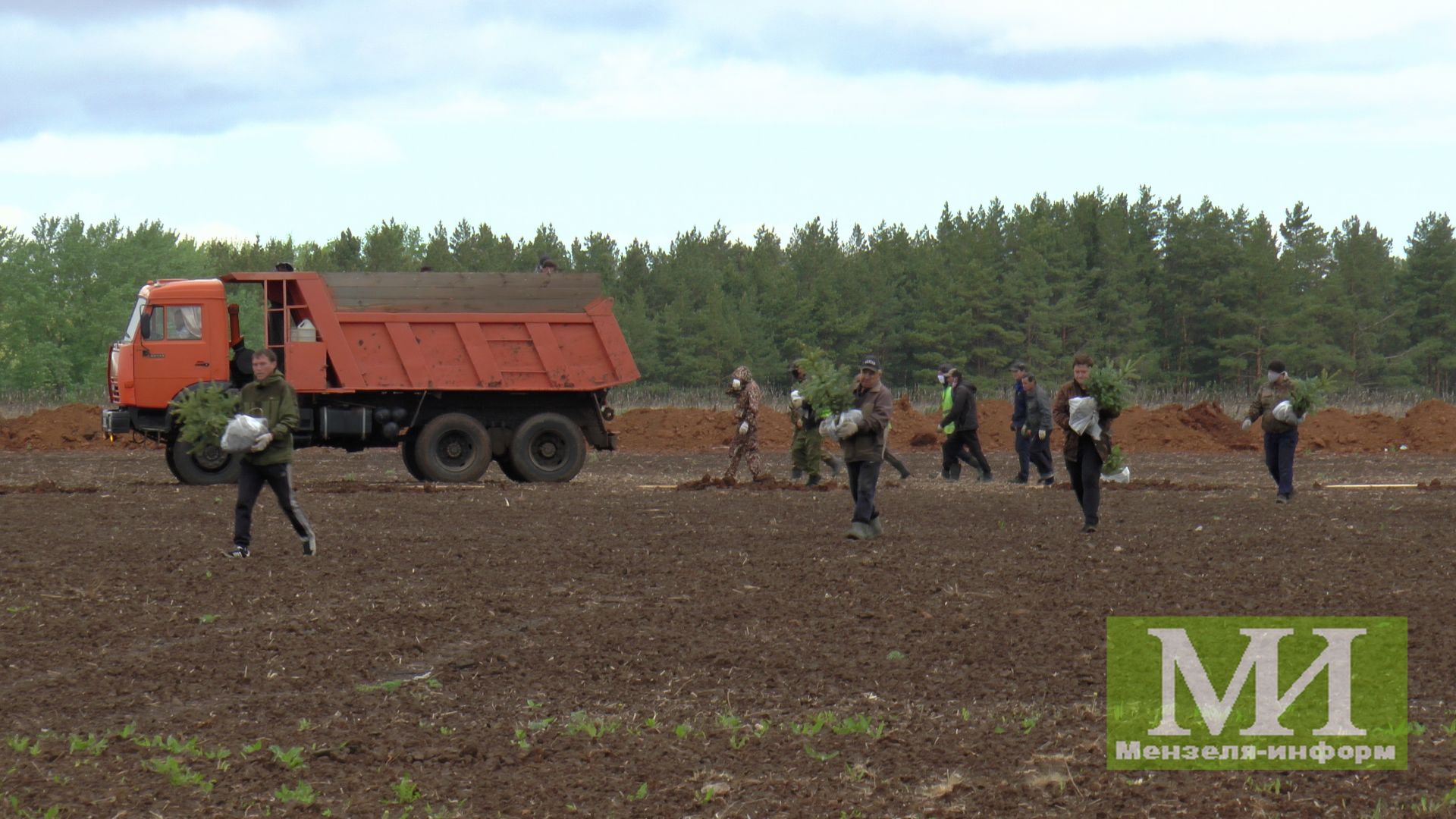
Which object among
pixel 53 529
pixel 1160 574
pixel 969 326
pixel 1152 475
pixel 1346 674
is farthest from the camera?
pixel 969 326

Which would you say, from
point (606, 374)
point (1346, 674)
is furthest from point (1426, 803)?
point (606, 374)

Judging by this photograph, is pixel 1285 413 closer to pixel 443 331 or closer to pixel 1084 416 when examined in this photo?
pixel 1084 416

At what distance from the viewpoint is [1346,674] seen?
8.32 meters

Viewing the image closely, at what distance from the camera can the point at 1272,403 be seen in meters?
17.1

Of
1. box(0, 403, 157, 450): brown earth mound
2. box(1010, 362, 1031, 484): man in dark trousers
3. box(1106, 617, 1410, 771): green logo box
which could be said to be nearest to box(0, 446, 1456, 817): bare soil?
box(1106, 617, 1410, 771): green logo box

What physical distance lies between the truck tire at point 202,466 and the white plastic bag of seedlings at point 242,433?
919cm

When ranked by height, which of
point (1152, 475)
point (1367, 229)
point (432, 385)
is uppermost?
point (1367, 229)

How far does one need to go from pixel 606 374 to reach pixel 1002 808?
55.1 ft

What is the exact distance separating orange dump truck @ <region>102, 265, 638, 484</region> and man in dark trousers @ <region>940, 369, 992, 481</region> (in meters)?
4.47

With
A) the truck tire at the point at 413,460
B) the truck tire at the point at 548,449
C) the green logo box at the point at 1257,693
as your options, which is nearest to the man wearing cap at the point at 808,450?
the truck tire at the point at 548,449

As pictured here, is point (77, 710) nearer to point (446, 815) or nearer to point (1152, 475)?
→ point (446, 815)

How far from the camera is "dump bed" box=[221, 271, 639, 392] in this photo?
2152cm

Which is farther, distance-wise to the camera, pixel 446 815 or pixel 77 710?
pixel 77 710

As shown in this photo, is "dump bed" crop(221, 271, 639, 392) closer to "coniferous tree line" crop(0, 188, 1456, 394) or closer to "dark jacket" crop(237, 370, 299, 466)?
"dark jacket" crop(237, 370, 299, 466)
